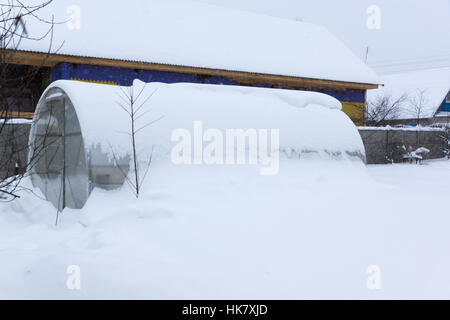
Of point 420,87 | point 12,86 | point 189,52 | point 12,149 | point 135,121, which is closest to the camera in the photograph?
point 12,149

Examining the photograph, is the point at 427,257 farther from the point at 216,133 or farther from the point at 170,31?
the point at 170,31

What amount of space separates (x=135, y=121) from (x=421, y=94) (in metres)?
31.7

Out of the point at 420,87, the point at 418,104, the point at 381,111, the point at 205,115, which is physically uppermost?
the point at 420,87

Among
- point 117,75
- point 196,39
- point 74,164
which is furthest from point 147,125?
point 196,39

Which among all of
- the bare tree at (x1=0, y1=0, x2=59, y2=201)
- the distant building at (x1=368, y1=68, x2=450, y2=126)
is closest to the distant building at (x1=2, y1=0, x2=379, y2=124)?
the bare tree at (x1=0, y1=0, x2=59, y2=201)

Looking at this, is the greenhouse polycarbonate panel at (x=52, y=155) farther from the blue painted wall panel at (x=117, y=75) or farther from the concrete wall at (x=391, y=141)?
the concrete wall at (x=391, y=141)

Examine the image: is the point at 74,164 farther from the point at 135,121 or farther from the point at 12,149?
the point at 12,149

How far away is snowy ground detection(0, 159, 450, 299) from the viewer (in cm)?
363

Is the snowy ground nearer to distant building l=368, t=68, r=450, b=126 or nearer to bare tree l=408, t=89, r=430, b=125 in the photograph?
distant building l=368, t=68, r=450, b=126

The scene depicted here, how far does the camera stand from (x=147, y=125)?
6.89 metres

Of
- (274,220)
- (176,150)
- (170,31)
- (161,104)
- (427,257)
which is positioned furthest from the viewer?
(170,31)
